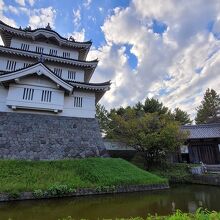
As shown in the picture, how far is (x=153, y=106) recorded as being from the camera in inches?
1163

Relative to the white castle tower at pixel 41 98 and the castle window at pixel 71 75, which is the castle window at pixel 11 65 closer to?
the white castle tower at pixel 41 98

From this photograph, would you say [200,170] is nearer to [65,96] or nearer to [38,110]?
[65,96]

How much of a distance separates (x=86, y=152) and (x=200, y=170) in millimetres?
9338

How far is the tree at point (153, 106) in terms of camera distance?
29094mm

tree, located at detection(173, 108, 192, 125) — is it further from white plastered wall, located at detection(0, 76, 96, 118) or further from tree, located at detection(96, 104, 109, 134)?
white plastered wall, located at detection(0, 76, 96, 118)

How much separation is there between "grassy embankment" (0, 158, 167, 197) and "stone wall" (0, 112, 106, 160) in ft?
5.46

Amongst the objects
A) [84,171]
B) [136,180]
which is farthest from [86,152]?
[136,180]

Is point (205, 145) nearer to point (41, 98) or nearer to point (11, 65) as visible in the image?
point (41, 98)

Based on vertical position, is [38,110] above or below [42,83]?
below

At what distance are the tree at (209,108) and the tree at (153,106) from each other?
1244 centimetres

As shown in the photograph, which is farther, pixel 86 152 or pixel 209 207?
pixel 86 152

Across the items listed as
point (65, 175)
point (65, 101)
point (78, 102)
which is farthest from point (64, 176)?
point (78, 102)

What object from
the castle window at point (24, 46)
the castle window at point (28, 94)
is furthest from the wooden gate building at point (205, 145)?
the castle window at point (24, 46)

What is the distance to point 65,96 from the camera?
52.9ft
